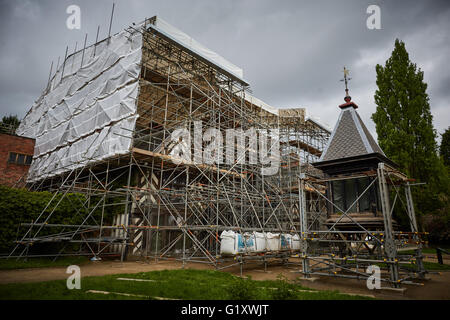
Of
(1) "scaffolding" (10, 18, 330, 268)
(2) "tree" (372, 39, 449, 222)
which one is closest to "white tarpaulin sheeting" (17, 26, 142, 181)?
(1) "scaffolding" (10, 18, 330, 268)

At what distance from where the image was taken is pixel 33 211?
506 inches

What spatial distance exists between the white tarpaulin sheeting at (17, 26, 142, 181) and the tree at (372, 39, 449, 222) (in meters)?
16.9

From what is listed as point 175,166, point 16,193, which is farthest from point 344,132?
point 16,193

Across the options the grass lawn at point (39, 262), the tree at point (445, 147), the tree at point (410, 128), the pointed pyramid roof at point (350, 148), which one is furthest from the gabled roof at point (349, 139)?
the tree at point (445, 147)

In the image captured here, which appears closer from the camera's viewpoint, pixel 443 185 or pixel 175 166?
pixel 175 166

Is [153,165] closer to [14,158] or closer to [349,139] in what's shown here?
[349,139]

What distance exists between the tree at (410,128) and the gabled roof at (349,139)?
10138 mm

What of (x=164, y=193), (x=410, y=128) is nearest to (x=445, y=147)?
(x=410, y=128)

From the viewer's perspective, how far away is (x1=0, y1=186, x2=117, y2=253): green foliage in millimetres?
12141

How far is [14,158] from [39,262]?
532 inches

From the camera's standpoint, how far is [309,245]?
935 centimetres
